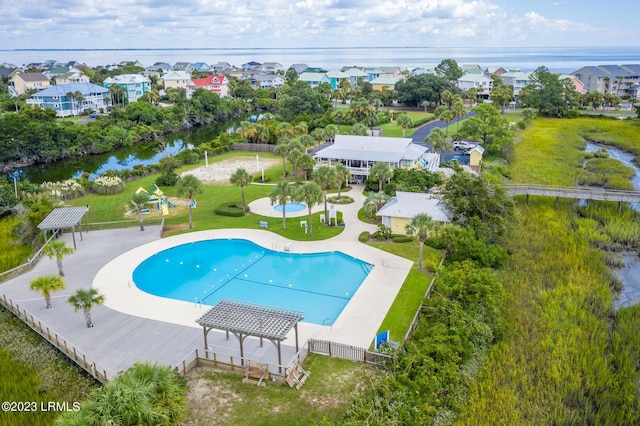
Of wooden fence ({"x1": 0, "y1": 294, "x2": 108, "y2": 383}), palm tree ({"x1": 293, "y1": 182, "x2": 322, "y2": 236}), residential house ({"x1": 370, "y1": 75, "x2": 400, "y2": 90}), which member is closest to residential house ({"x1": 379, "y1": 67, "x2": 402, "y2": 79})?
residential house ({"x1": 370, "y1": 75, "x2": 400, "y2": 90})

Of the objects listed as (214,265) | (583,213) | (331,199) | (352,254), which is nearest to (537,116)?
(583,213)

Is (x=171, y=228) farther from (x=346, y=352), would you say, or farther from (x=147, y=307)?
(x=346, y=352)

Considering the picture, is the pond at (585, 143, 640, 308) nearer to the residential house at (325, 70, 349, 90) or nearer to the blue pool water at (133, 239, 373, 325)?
the blue pool water at (133, 239, 373, 325)


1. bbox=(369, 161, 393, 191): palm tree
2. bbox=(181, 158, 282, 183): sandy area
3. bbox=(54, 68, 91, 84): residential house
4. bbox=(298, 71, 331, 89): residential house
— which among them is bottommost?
bbox=(181, 158, 282, 183): sandy area

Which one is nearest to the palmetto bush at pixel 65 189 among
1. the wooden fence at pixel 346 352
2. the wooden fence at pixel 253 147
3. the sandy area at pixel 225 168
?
the sandy area at pixel 225 168

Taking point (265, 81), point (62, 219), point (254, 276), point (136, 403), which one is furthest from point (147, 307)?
point (265, 81)

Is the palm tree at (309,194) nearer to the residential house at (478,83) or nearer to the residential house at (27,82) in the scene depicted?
the residential house at (478,83)
